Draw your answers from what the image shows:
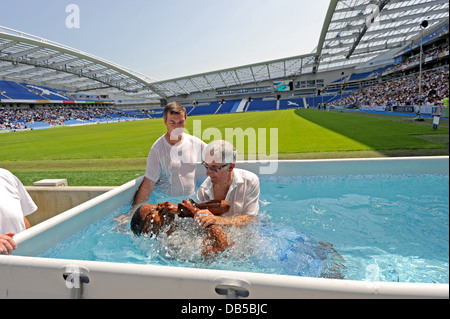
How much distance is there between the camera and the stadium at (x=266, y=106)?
6.56 meters

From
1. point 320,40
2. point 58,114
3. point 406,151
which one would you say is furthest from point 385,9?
point 58,114

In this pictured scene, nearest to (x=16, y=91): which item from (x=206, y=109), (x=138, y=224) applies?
(x=206, y=109)

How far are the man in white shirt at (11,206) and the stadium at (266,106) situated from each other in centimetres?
26

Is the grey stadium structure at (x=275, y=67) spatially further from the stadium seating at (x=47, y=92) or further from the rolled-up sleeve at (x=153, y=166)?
the rolled-up sleeve at (x=153, y=166)

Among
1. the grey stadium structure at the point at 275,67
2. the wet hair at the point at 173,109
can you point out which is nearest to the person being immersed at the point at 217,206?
the wet hair at the point at 173,109

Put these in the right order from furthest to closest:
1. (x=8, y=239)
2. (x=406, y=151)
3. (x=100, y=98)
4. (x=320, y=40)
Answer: (x=100, y=98)
(x=320, y=40)
(x=406, y=151)
(x=8, y=239)

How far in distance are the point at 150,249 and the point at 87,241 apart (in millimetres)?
1101

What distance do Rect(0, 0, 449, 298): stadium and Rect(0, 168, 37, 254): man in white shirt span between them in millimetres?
256

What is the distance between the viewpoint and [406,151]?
293 inches

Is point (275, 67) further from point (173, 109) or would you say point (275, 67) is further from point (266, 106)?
point (173, 109)

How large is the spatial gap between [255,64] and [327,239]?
58.2 metres

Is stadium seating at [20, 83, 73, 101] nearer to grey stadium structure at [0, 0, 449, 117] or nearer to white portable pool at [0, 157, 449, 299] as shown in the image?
grey stadium structure at [0, 0, 449, 117]

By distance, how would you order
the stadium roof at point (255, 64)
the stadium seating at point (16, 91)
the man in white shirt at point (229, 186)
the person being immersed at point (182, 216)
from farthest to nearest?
the stadium seating at point (16, 91) < the stadium roof at point (255, 64) < the man in white shirt at point (229, 186) < the person being immersed at point (182, 216)
